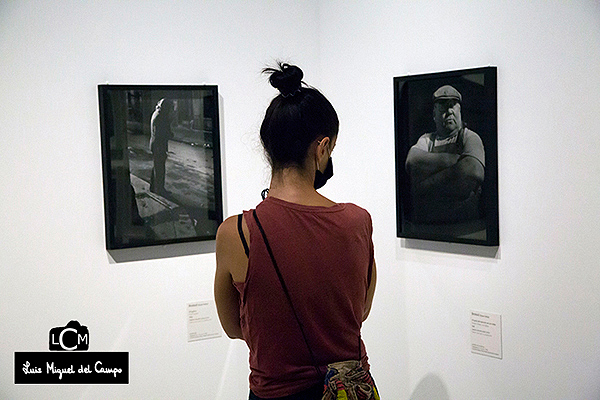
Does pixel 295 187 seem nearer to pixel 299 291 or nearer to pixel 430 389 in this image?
pixel 299 291

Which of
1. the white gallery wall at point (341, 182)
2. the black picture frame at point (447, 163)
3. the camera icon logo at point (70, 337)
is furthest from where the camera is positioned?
the camera icon logo at point (70, 337)

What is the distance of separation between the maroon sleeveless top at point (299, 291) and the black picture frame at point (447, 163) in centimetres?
55

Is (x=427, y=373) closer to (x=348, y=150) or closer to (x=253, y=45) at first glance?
(x=348, y=150)

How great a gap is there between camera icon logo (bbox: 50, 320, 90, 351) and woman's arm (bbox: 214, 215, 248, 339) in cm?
71

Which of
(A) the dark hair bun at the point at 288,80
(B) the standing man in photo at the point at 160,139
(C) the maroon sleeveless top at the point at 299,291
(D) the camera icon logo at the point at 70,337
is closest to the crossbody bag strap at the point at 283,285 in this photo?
(C) the maroon sleeveless top at the point at 299,291

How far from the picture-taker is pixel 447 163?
170cm

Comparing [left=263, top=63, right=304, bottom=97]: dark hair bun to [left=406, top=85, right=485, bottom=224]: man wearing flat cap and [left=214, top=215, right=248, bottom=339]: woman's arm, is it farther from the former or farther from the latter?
[left=406, top=85, right=485, bottom=224]: man wearing flat cap

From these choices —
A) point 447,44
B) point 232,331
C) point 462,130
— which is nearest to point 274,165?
point 232,331

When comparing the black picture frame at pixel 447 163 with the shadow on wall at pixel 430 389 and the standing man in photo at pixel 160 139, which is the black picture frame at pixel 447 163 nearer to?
the shadow on wall at pixel 430 389

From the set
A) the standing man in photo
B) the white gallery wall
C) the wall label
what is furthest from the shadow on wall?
the standing man in photo

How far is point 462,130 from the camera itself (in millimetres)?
1648

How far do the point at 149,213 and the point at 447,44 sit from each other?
42.2 inches

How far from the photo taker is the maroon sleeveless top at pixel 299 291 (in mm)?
1153

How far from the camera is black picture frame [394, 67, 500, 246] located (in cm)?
160
